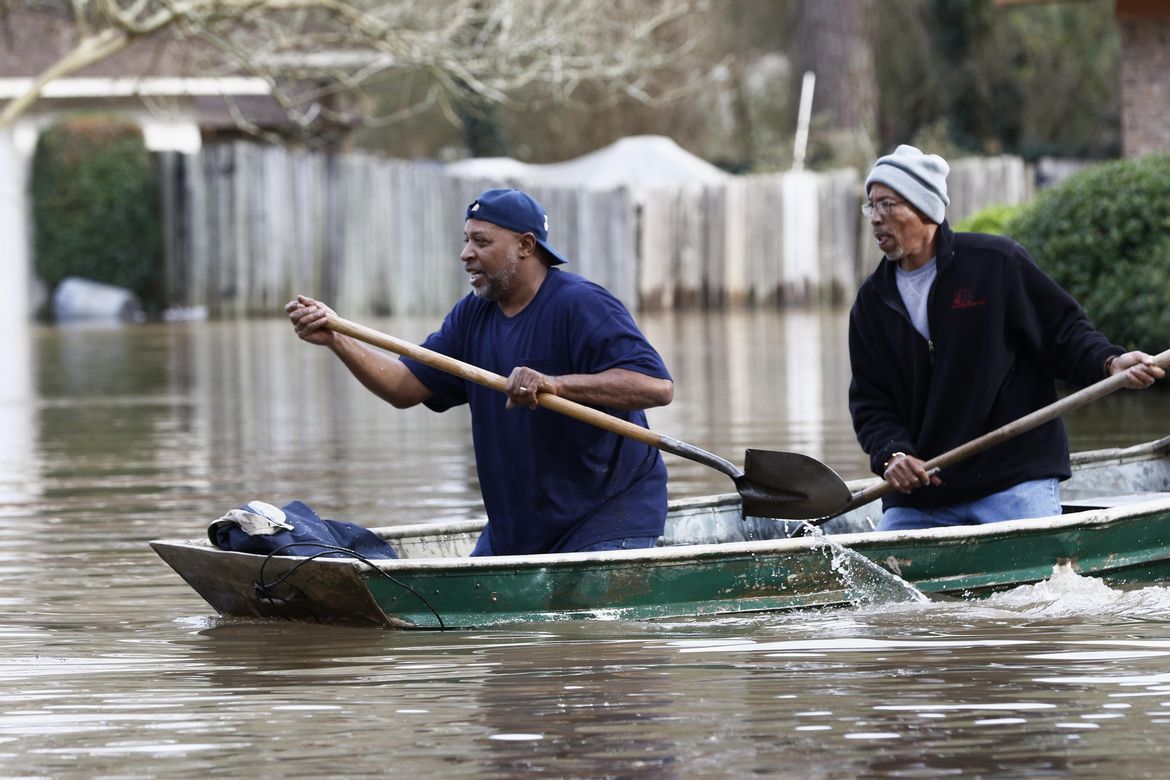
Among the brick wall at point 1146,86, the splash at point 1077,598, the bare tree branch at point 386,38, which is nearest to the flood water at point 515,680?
the splash at point 1077,598

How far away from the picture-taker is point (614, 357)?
7.21m

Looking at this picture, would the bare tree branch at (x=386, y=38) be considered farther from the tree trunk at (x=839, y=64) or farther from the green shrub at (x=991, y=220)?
the tree trunk at (x=839, y=64)

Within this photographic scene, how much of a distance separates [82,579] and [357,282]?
19892 mm

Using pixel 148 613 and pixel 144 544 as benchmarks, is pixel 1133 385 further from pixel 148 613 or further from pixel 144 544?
pixel 144 544

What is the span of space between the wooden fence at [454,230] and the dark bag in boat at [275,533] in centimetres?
Result: 2002

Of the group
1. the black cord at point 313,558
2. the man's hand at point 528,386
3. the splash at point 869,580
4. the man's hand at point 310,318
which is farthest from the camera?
the man's hand at point 310,318

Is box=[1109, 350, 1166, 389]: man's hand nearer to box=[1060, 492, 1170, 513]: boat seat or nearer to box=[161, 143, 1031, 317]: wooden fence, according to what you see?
box=[1060, 492, 1170, 513]: boat seat

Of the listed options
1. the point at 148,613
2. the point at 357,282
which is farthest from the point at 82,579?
the point at 357,282

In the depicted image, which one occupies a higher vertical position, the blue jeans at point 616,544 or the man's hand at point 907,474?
A: the man's hand at point 907,474

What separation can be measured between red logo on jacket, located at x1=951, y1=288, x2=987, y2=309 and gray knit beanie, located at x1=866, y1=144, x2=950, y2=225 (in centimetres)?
27

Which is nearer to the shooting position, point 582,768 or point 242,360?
point 582,768

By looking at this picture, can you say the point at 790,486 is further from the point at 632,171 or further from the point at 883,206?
the point at 632,171

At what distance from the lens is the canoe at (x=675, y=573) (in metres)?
6.86

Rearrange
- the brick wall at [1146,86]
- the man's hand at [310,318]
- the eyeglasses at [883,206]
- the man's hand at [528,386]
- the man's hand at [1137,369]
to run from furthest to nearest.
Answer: the brick wall at [1146,86] < the eyeglasses at [883,206] < the man's hand at [1137,369] < the man's hand at [310,318] < the man's hand at [528,386]
